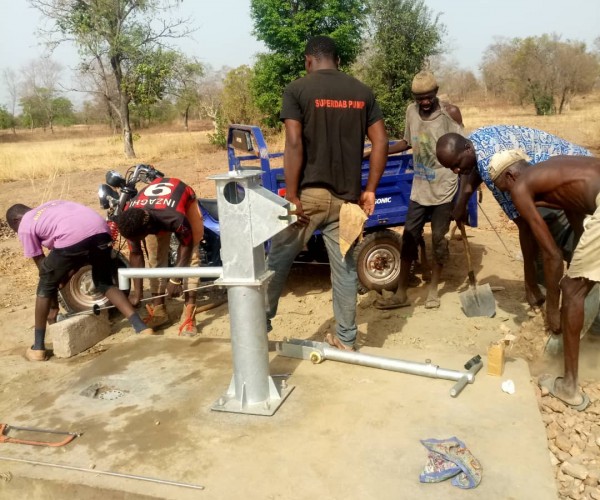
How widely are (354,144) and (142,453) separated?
2.22 metres

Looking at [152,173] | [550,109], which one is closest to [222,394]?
[152,173]

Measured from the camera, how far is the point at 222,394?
3014 millimetres

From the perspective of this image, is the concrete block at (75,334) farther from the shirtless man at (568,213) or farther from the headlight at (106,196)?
the shirtless man at (568,213)

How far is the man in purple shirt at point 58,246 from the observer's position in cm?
507

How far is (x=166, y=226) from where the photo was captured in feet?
17.3

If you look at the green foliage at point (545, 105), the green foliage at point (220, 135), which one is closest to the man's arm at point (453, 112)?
the green foliage at point (220, 135)

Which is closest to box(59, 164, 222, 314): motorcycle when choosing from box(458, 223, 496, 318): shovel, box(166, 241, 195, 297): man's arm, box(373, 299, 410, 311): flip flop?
box(166, 241, 195, 297): man's arm

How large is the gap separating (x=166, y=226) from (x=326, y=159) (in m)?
2.16

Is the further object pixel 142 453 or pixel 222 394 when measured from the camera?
pixel 222 394

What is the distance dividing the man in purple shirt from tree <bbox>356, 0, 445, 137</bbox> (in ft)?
55.0

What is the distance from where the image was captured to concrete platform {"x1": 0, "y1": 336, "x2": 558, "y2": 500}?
2.28 meters

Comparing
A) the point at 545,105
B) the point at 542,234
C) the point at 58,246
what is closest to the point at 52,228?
the point at 58,246

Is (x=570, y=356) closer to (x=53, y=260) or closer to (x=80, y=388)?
(x=80, y=388)

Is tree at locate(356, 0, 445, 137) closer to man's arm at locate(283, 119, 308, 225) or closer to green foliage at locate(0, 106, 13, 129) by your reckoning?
man's arm at locate(283, 119, 308, 225)
